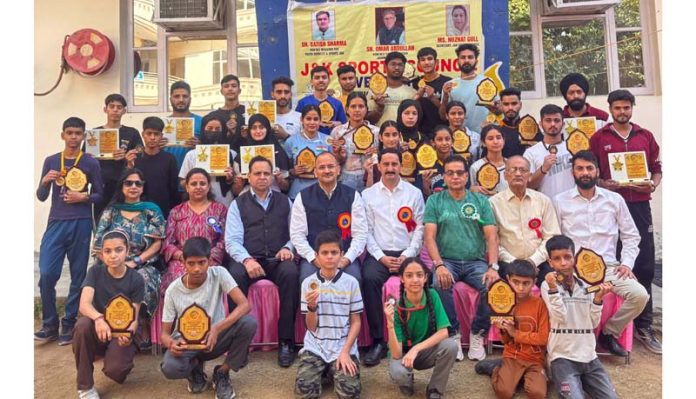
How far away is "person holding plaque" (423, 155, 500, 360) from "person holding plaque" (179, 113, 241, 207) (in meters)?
1.67

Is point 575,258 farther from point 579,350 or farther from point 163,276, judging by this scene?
point 163,276

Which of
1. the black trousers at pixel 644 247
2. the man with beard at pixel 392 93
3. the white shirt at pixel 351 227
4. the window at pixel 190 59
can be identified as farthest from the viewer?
the window at pixel 190 59

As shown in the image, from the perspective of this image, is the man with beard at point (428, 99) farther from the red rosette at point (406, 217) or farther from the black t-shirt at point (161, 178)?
the black t-shirt at point (161, 178)

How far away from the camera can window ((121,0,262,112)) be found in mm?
6207

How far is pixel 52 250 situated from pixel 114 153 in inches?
36.3

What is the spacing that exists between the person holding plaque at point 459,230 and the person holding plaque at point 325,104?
142 cm

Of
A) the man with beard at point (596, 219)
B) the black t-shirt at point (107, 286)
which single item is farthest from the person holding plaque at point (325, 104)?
the black t-shirt at point (107, 286)

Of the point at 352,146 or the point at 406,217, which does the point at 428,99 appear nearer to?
the point at 352,146

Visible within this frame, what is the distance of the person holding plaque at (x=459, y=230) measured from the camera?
376 centimetres

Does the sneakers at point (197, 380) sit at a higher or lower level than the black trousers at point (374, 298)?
lower

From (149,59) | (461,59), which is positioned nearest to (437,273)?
(461,59)

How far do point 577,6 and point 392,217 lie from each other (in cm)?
361

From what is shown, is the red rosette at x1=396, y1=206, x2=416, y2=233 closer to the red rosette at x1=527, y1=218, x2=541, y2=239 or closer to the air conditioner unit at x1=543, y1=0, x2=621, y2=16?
the red rosette at x1=527, y1=218, x2=541, y2=239

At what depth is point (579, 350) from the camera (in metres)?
3.04
